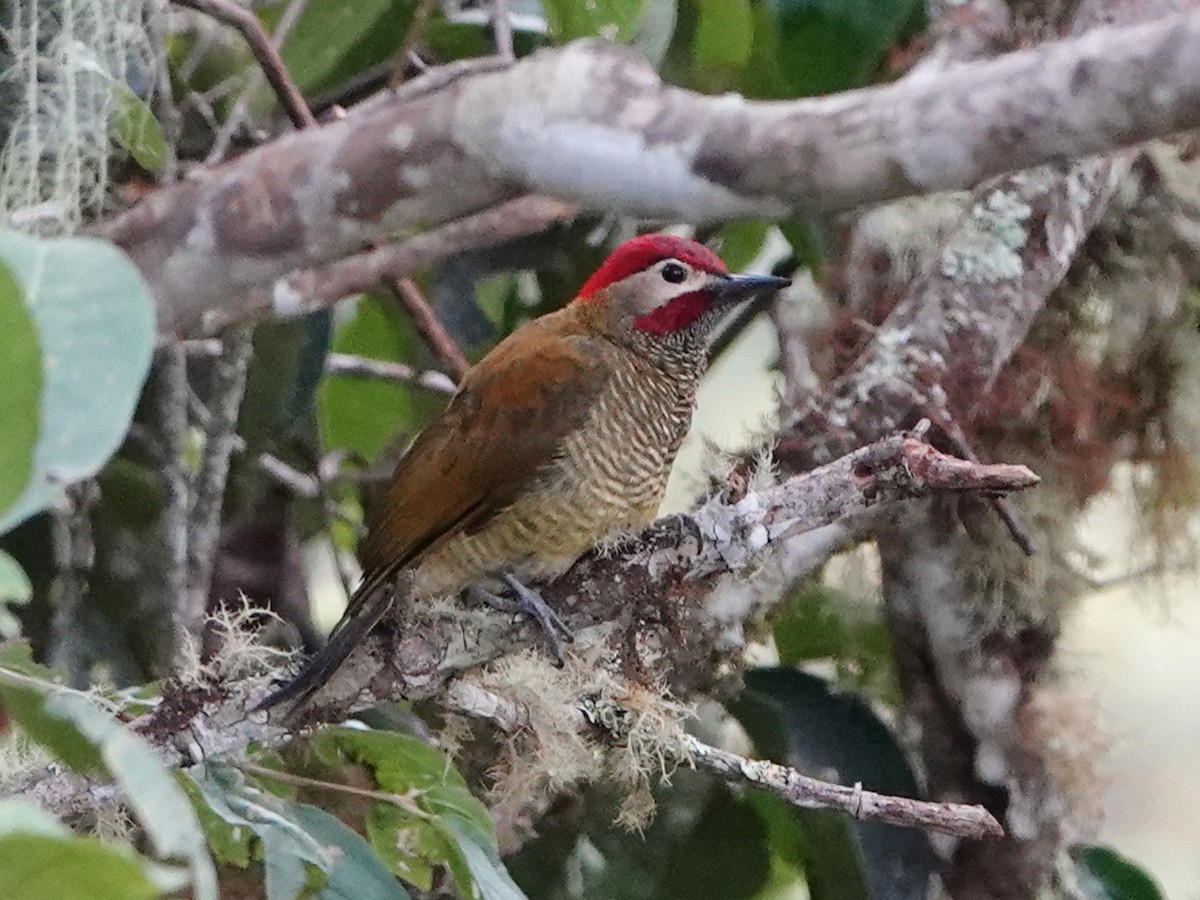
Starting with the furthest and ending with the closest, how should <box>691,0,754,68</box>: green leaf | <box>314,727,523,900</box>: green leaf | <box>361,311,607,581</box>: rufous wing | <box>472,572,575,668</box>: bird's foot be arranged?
<box>691,0,754,68</box>: green leaf < <box>361,311,607,581</box>: rufous wing < <box>472,572,575,668</box>: bird's foot < <box>314,727,523,900</box>: green leaf

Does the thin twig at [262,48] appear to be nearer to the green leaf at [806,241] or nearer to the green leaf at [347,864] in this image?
the green leaf at [806,241]

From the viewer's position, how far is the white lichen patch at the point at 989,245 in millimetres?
2043

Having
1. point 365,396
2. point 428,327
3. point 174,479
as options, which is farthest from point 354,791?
point 365,396

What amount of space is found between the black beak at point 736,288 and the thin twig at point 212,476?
0.61m

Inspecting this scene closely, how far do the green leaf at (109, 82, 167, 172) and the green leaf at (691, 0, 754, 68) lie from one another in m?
0.73

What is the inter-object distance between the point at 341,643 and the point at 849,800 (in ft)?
1.58

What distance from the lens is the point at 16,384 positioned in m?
0.71

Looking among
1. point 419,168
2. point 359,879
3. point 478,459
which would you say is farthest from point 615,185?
point 478,459

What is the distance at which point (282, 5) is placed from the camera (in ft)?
8.01

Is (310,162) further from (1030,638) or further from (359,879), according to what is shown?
(1030,638)

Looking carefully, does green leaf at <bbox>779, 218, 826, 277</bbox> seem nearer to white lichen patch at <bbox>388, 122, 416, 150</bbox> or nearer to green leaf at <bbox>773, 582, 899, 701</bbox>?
green leaf at <bbox>773, 582, 899, 701</bbox>

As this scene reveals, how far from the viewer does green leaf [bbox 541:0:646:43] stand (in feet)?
5.73

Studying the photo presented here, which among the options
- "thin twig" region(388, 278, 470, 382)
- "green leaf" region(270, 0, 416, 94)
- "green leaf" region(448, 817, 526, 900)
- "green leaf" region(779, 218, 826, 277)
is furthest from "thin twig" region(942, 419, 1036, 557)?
"green leaf" region(270, 0, 416, 94)

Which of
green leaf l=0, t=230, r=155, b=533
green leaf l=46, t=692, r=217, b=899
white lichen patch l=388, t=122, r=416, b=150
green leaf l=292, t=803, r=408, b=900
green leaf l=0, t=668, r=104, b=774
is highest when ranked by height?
green leaf l=0, t=230, r=155, b=533
